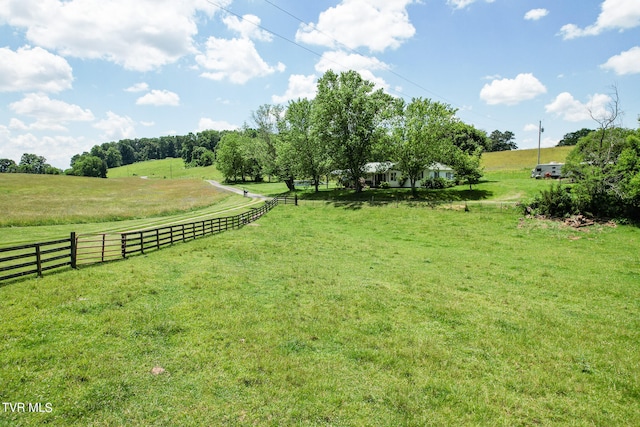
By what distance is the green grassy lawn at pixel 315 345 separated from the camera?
576cm

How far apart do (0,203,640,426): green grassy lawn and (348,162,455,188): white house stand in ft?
126

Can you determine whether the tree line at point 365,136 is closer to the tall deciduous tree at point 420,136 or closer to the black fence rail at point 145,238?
the tall deciduous tree at point 420,136

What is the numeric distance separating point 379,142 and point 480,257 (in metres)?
28.7

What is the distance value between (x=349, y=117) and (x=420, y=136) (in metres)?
10.7

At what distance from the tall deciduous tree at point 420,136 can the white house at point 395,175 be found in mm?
6803

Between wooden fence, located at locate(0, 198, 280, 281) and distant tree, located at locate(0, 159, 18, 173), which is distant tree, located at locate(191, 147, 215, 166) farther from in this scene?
wooden fence, located at locate(0, 198, 280, 281)

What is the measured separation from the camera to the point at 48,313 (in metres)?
8.34

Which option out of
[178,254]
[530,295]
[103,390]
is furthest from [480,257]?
[103,390]

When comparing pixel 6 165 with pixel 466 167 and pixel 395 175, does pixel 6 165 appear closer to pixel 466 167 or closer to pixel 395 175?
pixel 395 175

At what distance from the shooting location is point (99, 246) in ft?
46.6

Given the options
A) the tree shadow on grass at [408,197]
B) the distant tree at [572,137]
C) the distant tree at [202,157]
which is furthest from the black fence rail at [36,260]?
the distant tree at [572,137]

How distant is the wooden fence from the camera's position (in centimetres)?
1149

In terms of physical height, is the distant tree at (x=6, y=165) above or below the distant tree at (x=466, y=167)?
above

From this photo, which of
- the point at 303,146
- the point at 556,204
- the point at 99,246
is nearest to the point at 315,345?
the point at 99,246
